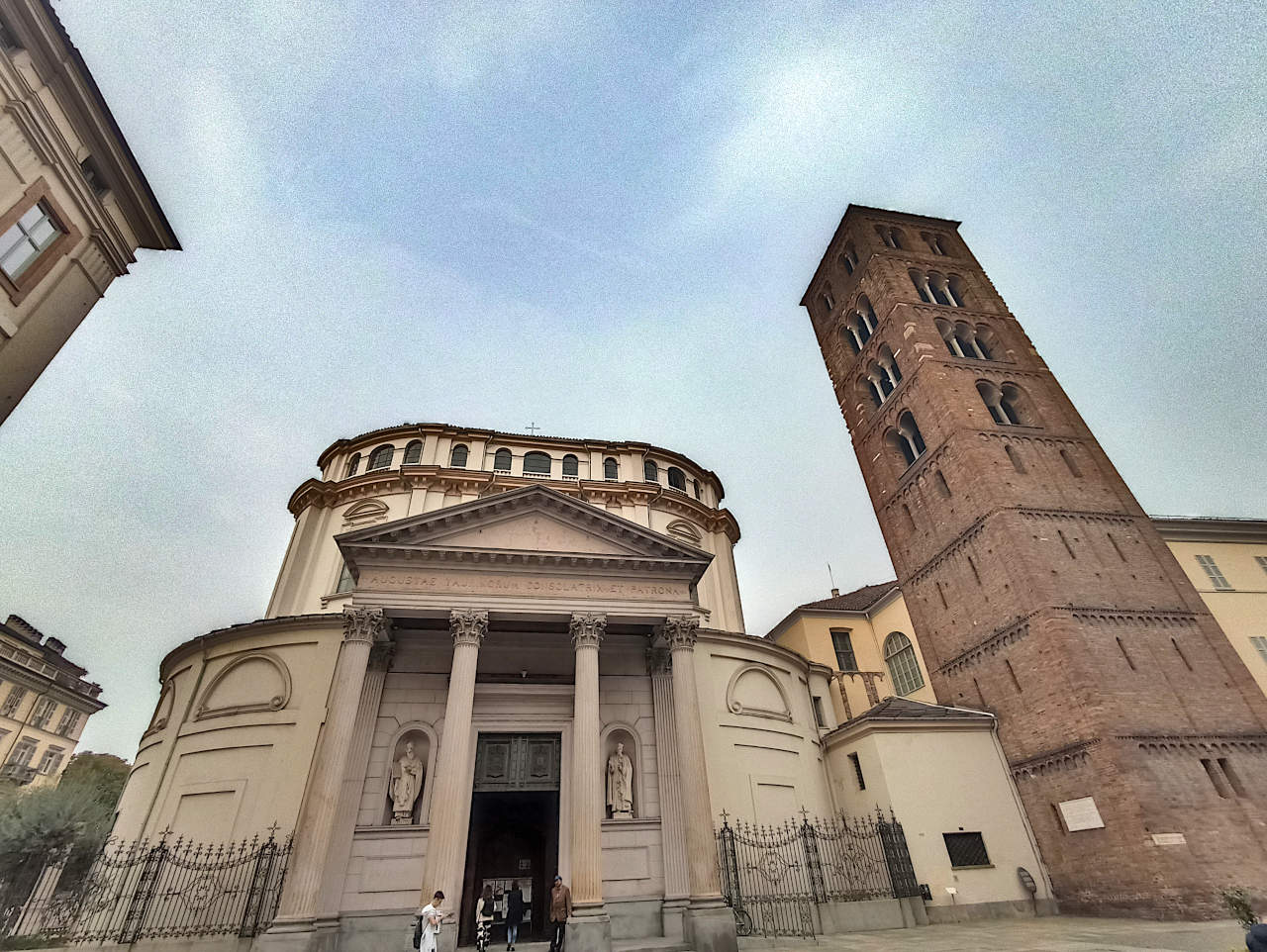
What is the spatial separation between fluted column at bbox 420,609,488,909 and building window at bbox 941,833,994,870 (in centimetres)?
1399

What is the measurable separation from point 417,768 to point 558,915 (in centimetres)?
602

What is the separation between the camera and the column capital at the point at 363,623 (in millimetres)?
15062

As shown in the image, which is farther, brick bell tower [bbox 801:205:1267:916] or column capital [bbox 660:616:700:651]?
column capital [bbox 660:616:700:651]

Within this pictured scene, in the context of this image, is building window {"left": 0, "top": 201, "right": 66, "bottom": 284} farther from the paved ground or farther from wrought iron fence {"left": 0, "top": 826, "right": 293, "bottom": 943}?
the paved ground

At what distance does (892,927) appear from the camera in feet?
52.2

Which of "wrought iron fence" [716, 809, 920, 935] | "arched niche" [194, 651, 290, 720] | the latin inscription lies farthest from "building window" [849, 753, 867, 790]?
"arched niche" [194, 651, 290, 720]

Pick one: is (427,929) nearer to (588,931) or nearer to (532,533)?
(588,931)

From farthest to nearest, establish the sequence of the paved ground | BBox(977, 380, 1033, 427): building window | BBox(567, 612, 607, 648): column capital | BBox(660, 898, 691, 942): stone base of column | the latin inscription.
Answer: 1. BBox(977, 380, 1033, 427): building window
2. BBox(567, 612, 607, 648): column capital
3. the latin inscription
4. BBox(660, 898, 691, 942): stone base of column
5. the paved ground

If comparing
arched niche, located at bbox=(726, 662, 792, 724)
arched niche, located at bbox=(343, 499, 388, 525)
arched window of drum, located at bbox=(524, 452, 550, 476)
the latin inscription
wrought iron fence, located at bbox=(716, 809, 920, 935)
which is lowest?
wrought iron fence, located at bbox=(716, 809, 920, 935)

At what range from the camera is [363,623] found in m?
15.2

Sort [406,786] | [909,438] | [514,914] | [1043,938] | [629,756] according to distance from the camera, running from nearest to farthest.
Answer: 1. [1043,938]
2. [514,914]
3. [406,786]
4. [629,756]
5. [909,438]

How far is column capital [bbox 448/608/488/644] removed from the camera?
50.9ft

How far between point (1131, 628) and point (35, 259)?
28.5 metres

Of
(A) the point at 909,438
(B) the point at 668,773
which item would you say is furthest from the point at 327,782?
(A) the point at 909,438
